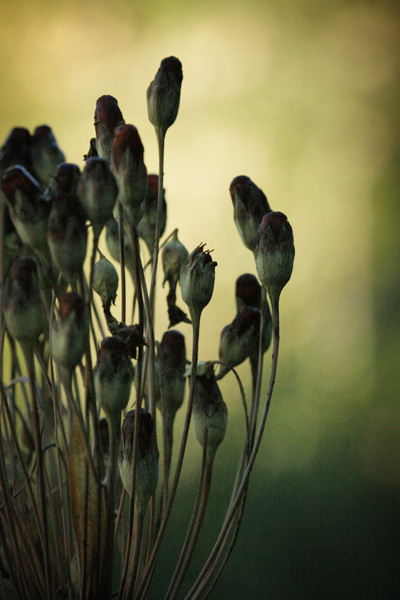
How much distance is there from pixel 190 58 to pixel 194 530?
3.58ft

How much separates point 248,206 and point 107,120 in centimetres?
9

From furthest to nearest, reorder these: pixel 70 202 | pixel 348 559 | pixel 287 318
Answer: pixel 287 318 < pixel 348 559 < pixel 70 202

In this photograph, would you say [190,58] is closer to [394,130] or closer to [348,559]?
[394,130]

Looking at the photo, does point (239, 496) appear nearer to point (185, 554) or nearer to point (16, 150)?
point (185, 554)

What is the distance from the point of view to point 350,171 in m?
1.23

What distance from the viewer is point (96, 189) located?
253 mm

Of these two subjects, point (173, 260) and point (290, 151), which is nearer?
point (173, 260)

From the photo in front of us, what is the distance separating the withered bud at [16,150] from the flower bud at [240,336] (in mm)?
135

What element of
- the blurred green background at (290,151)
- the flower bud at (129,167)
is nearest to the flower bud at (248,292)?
the flower bud at (129,167)

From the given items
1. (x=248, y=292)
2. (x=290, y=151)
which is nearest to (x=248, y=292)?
(x=248, y=292)

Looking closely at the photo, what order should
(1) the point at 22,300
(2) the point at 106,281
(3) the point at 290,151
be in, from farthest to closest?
1. (3) the point at 290,151
2. (2) the point at 106,281
3. (1) the point at 22,300

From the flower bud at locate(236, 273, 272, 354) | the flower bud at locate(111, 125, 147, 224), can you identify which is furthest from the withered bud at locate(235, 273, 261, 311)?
the flower bud at locate(111, 125, 147, 224)

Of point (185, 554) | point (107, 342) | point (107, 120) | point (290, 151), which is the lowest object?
point (185, 554)

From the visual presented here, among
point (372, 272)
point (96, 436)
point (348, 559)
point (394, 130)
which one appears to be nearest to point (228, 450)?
point (348, 559)
